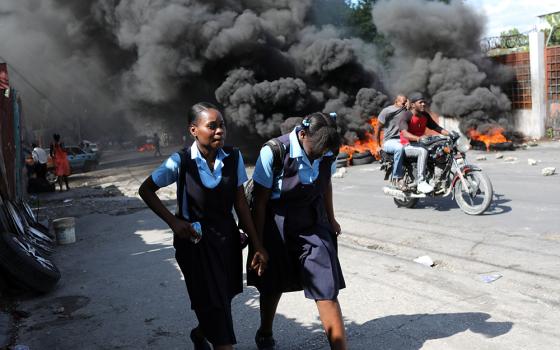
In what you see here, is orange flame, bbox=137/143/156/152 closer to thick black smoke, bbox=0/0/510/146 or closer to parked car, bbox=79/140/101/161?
parked car, bbox=79/140/101/161

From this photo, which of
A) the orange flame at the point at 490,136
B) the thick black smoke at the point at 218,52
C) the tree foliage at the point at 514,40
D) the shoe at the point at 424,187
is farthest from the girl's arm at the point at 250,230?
the tree foliage at the point at 514,40

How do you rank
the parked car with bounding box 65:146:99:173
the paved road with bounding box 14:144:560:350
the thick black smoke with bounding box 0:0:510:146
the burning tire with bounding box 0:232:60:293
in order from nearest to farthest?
the paved road with bounding box 14:144:560:350
the burning tire with bounding box 0:232:60:293
the thick black smoke with bounding box 0:0:510:146
the parked car with bounding box 65:146:99:173

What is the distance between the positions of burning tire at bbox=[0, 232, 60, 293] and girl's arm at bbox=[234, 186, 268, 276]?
273 centimetres

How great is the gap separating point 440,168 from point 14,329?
5610mm

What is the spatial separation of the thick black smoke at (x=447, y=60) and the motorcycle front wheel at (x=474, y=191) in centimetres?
1128

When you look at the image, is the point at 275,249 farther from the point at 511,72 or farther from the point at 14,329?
the point at 511,72

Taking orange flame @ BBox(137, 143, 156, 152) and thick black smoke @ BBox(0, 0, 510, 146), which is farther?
orange flame @ BBox(137, 143, 156, 152)

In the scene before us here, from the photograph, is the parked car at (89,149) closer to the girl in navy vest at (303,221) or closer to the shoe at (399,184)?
the shoe at (399,184)

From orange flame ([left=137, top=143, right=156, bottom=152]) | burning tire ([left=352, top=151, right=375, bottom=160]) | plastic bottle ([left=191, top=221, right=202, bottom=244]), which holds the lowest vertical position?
burning tire ([left=352, top=151, right=375, bottom=160])

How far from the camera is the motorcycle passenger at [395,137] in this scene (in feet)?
24.9

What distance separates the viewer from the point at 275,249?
118 inches

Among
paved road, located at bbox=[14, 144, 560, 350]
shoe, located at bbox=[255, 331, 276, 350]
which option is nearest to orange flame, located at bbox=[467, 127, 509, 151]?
paved road, located at bbox=[14, 144, 560, 350]

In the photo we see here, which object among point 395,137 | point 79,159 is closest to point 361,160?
point 395,137

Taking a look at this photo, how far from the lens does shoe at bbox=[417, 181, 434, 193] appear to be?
712 cm
